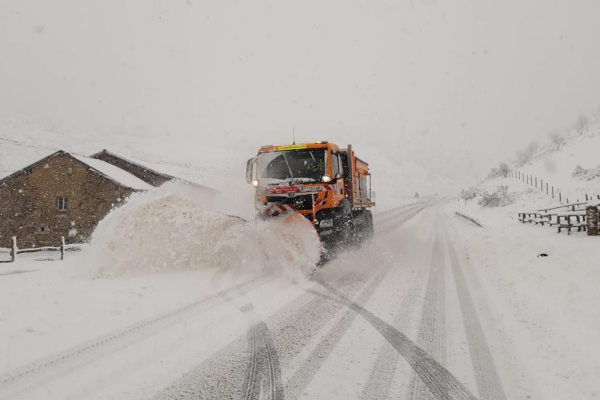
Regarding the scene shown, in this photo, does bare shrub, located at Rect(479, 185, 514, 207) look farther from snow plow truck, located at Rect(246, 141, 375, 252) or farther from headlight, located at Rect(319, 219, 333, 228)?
headlight, located at Rect(319, 219, 333, 228)

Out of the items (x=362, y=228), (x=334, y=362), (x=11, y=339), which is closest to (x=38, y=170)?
(x=362, y=228)

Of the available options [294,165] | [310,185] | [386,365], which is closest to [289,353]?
[386,365]

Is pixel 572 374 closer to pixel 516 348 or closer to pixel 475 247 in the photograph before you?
pixel 516 348

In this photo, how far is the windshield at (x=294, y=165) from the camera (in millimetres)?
9141

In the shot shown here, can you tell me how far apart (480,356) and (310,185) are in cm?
587

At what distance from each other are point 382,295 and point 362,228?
21.2 feet

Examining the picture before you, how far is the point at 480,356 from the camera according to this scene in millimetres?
3502

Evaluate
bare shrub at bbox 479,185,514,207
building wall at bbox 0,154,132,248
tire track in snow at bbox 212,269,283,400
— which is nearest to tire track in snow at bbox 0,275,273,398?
tire track in snow at bbox 212,269,283,400

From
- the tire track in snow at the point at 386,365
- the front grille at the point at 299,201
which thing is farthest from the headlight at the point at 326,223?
the tire track in snow at the point at 386,365

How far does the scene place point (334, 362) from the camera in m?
3.37

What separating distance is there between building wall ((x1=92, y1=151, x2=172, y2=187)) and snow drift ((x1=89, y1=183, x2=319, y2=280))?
26064 mm

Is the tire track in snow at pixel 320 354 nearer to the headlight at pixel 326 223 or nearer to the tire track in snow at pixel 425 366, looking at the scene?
the tire track in snow at pixel 425 366

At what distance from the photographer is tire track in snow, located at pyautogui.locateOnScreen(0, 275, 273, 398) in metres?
3.03

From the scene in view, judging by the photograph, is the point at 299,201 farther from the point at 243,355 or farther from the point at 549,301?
the point at 243,355
